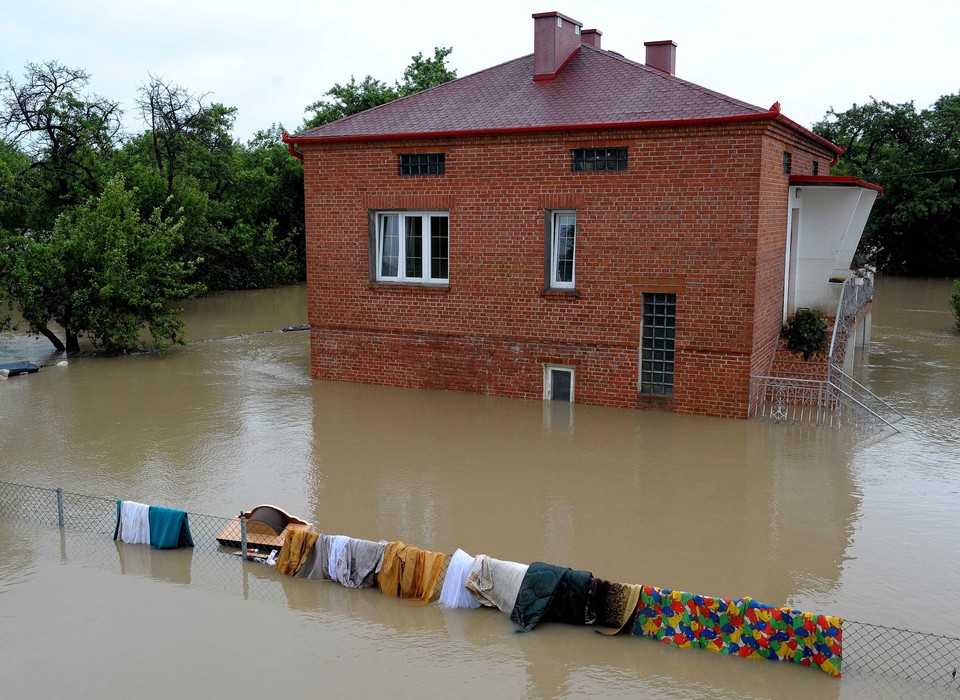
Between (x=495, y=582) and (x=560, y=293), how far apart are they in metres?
9.01

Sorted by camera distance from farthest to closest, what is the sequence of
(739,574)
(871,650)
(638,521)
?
(638,521), (739,574), (871,650)

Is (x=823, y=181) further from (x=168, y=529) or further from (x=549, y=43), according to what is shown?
(x=168, y=529)

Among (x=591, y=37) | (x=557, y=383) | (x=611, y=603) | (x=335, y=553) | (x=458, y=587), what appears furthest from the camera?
(x=591, y=37)

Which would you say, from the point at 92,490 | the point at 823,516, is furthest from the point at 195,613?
the point at 823,516

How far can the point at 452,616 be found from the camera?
8.72 m

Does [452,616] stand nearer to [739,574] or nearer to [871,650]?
[739,574]

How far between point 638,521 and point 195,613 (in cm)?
527

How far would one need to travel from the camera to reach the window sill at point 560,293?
16856 mm

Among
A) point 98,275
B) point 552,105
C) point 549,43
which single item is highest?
point 549,43

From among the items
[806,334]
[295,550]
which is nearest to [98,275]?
[295,550]

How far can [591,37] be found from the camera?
21.3 m

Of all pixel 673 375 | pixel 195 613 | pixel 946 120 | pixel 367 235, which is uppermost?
pixel 946 120

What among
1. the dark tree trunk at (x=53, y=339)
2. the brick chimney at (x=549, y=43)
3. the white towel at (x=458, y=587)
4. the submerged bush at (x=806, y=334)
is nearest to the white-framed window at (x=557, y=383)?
the submerged bush at (x=806, y=334)

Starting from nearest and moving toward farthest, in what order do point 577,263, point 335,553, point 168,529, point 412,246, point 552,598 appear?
1. point 552,598
2. point 335,553
3. point 168,529
4. point 577,263
5. point 412,246
